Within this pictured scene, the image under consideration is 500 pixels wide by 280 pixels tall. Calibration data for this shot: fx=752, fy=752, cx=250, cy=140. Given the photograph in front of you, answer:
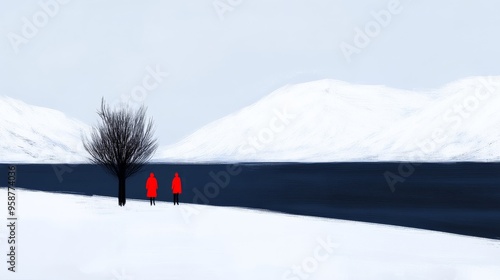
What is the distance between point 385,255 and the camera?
61.4ft

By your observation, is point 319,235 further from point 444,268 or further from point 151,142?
point 151,142

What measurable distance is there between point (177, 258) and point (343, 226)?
9605 millimetres

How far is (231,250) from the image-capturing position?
19.1 m

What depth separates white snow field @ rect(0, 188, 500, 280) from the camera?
15.8 metres

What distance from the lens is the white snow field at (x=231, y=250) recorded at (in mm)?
15844

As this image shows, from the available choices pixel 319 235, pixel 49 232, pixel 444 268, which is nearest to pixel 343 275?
pixel 444 268
